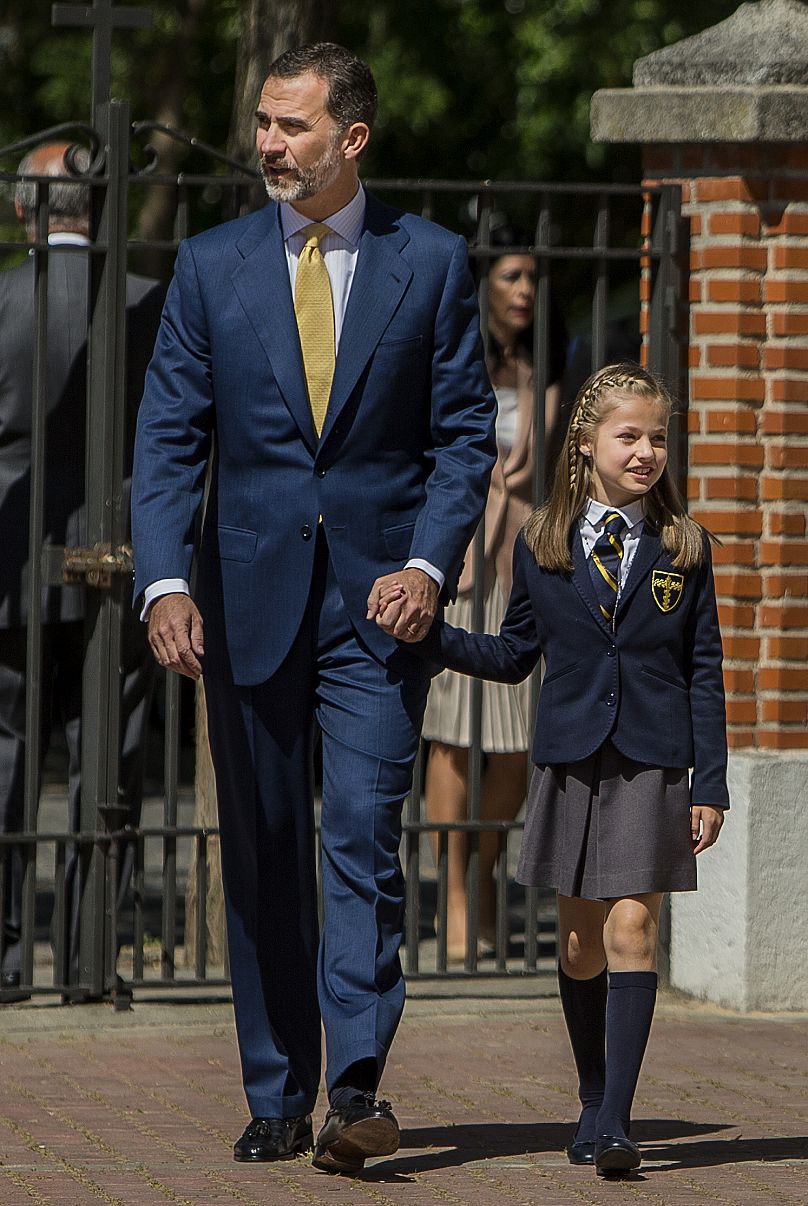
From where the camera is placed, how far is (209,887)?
6.75 m

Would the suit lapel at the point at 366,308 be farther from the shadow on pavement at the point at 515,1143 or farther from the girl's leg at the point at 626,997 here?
the shadow on pavement at the point at 515,1143

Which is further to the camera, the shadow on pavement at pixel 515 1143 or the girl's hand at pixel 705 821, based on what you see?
the shadow on pavement at pixel 515 1143

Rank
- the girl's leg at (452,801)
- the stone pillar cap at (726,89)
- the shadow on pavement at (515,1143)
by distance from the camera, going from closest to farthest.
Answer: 1. the shadow on pavement at (515,1143)
2. the stone pillar cap at (726,89)
3. the girl's leg at (452,801)

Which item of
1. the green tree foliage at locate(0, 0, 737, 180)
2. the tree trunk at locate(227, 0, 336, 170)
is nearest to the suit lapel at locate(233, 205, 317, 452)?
the tree trunk at locate(227, 0, 336, 170)

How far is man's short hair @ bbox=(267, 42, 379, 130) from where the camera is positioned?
4.55 meters

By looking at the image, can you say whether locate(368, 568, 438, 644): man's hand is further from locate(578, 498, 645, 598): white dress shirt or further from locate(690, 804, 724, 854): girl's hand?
locate(690, 804, 724, 854): girl's hand

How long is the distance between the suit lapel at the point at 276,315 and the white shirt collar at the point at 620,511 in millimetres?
565

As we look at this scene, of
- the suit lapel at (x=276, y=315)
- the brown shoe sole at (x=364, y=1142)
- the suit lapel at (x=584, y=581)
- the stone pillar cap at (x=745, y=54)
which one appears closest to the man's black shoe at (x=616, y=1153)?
the brown shoe sole at (x=364, y=1142)

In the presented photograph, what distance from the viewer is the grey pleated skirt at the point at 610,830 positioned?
4512 mm

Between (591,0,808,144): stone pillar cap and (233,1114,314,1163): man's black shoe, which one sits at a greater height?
(591,0,808,144): stone pillar cap

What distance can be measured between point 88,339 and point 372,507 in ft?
5.55

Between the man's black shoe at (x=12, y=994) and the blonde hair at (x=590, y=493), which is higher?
the blonde hair at (x=590, y=493)

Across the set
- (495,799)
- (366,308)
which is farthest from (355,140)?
(495,799)

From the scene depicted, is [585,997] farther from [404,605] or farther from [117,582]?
[117,582]
